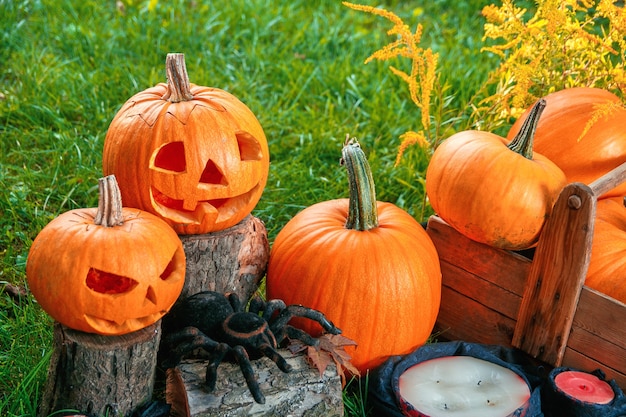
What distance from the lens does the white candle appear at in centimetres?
261

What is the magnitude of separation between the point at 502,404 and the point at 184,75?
5.36 ft

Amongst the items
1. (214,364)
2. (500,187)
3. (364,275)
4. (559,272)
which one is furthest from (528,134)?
(214,364)

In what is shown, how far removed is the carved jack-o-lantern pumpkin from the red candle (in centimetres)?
130

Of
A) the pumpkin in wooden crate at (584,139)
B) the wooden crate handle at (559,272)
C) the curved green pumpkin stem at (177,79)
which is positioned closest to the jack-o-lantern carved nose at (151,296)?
the curved green pumpkin stem at (177,79)

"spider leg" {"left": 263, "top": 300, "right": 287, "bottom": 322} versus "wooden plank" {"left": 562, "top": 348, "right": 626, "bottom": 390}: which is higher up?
"spider leg" {"left": 263, "top": 300, "right": 287, "bottom": 322}

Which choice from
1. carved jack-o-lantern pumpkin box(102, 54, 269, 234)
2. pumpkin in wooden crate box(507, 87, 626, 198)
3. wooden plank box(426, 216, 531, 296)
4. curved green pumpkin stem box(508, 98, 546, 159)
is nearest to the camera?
carved jack-o-lantern pumpkin box(102, 54, 269, 234)

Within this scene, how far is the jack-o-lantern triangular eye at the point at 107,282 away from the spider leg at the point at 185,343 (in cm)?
27

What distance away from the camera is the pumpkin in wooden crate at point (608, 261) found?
2740 millimetres

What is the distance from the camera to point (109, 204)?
7.83 ft

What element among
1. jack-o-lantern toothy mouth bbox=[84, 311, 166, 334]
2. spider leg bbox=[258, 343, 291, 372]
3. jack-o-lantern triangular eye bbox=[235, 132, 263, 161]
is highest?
jack-o-lantern triangular eye bbox=[235, 132, 263, 161]

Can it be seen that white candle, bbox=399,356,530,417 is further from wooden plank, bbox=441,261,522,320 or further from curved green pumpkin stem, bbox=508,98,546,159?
curved green pumpkin stem, bbox=508,98,546,159

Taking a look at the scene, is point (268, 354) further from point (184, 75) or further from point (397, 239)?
point (184, 75)

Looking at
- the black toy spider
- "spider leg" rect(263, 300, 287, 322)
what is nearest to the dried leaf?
the black toy spider

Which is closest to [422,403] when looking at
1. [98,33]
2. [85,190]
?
[85,190]
